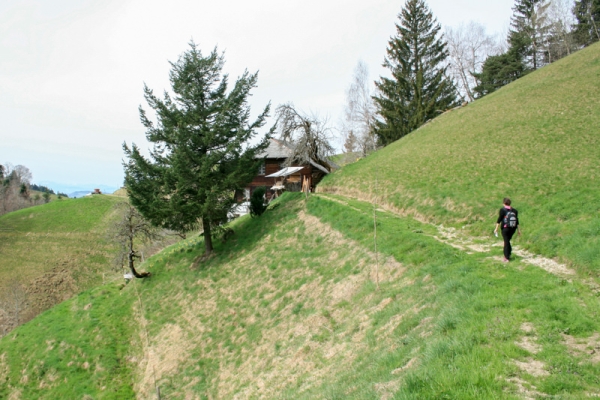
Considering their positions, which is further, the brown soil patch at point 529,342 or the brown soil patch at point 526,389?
the brown soil patch at point 529,342

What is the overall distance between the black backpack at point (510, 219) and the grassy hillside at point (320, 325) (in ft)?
4.07

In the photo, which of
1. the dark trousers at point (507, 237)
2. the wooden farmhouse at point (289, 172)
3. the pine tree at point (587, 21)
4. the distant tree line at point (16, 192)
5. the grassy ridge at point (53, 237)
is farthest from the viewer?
the distant tree line at point (16, 192)

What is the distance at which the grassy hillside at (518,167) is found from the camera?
12864mm

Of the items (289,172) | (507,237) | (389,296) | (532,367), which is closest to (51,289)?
(289,172)

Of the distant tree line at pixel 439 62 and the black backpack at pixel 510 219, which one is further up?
the distant tree line at pixel 439 62

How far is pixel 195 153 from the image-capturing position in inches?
853

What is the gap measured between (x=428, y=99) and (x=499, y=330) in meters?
38.5

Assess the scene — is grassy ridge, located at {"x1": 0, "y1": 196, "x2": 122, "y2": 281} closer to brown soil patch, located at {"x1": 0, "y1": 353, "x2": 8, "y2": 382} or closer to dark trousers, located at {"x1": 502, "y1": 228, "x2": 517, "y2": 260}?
brown soil patch, located at {"x1": 0, "y1": 353, "x2": 8, "y2": 382}

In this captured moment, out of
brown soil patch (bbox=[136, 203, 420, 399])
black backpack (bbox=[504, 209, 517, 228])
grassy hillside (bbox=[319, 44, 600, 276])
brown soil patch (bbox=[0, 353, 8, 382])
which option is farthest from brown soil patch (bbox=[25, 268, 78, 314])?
black backpack (bbox=[504, 209, 517, 228])

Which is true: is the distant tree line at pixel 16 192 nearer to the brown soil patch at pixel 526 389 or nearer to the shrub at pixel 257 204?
the shrub at pixel 257 204

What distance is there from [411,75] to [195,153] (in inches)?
1192

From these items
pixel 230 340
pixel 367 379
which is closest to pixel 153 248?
pixel 230 340

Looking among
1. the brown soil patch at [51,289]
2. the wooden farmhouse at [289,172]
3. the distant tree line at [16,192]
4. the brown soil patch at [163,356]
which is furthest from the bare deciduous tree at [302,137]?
the distant tree line at [16,192]

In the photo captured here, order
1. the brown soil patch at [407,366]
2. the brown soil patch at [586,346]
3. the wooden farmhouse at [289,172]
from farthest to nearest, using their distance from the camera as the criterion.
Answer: the wooden farmhouse at [289,172], the brown soil patch at [407,366], the brown soil patch at [586,346]
